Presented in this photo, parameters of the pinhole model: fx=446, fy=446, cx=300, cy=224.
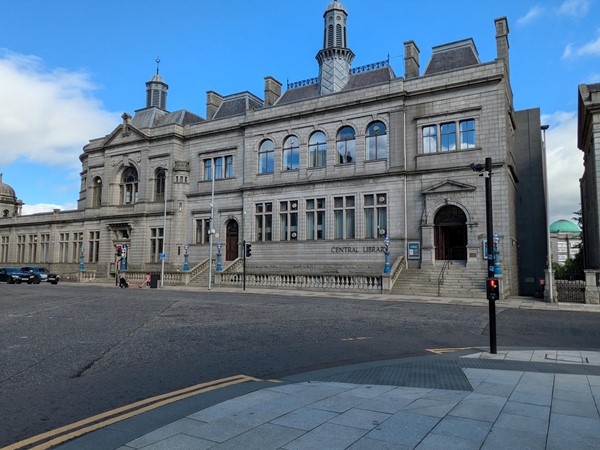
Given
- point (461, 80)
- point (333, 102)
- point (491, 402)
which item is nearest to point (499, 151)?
point (461, 80)

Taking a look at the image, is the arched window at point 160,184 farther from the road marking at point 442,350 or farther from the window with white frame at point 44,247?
the road marking at point 442,350

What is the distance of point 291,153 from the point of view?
1540 inches

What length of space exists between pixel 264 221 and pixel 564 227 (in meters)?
105

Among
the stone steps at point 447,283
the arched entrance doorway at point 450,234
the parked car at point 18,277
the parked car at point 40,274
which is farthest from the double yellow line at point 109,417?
the parked car at point 40,274

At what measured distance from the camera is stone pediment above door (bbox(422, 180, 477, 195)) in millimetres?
30884

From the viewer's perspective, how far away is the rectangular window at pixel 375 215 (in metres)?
34.2

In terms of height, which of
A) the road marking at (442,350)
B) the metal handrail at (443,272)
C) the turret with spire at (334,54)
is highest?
the turret with spire at (334,54)

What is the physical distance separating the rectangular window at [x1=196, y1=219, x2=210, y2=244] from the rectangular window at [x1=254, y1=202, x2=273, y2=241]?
5716 millimetres

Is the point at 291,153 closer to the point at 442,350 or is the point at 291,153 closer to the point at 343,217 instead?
the point at 343,217

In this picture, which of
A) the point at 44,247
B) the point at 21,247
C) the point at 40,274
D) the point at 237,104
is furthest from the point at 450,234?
the point at 21,247

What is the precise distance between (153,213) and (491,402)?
42.9m

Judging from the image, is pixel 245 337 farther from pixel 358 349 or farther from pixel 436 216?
pixel 436 216

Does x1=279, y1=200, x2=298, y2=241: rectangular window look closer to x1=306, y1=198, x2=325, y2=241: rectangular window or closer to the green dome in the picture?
x1=306, y1=198, x2=325, y2=241: rectangular window

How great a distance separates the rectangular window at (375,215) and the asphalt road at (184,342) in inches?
593
